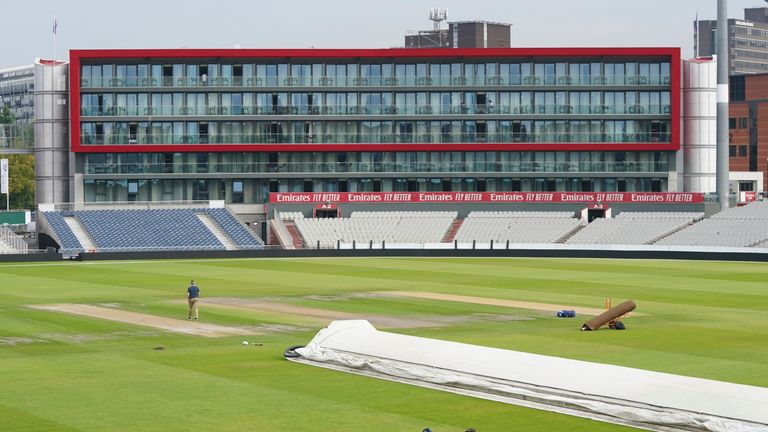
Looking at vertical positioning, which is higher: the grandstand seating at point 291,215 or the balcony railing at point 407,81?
the balcony railing at point 407,81

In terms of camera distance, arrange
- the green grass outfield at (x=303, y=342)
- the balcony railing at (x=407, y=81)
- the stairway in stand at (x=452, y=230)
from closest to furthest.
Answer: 1. the green grass outfield at (x=303, y=342)
2. the stairway in stand at (x=452, y=230)
3. the balcony railing at (x=407, y=81)

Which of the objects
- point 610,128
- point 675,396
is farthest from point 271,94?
point 675,396

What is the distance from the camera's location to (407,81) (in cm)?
12206

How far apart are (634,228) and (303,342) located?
75551mm

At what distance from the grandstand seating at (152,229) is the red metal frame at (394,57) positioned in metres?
6.76

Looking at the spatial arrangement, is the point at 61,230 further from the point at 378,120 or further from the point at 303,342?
the point at 303,342

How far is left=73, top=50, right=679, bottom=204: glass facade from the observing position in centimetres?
12069

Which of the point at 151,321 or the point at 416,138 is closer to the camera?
the point at 151,321

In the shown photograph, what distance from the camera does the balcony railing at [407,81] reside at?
120812mm

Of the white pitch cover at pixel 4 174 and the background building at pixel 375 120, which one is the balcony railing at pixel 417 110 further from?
the white pitch cover at pixel 4 174

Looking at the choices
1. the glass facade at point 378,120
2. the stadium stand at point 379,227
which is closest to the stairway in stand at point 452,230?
the stadium stand at point 379,227

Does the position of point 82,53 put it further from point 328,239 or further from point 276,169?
point 328,239

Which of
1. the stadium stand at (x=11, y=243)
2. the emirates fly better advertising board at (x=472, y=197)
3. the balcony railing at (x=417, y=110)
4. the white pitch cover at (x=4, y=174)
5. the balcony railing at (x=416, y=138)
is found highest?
the balcony railing at (x=417, y=110)

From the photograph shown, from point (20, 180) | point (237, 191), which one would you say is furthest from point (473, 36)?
point (20, 180)
